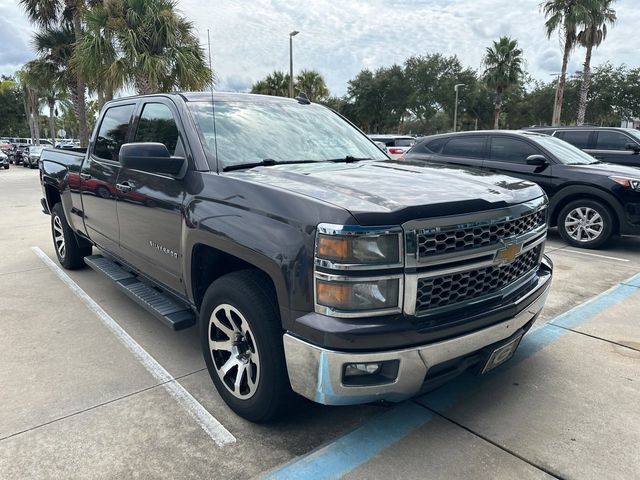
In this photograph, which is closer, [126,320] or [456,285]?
[456,285]

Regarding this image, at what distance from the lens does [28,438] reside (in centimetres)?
255

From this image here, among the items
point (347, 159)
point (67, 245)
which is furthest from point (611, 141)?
point (67, 245)

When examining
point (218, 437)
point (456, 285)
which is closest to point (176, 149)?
point (218, 437)

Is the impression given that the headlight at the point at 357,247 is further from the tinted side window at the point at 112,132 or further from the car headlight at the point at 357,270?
the tinted side window at the point at 112,132

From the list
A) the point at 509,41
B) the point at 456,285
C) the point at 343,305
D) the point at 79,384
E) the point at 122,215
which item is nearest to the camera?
the point at 343,305

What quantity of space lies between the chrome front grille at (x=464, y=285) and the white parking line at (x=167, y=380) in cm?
128

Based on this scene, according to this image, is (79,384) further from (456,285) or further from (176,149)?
(456,285)

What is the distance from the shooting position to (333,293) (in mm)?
2078

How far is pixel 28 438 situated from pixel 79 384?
57 cm

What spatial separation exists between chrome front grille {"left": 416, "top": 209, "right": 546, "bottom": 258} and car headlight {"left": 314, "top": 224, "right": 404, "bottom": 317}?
0.43 feet

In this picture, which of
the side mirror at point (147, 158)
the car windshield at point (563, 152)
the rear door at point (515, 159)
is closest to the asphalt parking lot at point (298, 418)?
the side mirror at point (147, 158)

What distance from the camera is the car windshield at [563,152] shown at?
23.4 ft

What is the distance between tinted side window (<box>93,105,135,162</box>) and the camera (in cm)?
408

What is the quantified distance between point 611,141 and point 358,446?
9.54 metres
